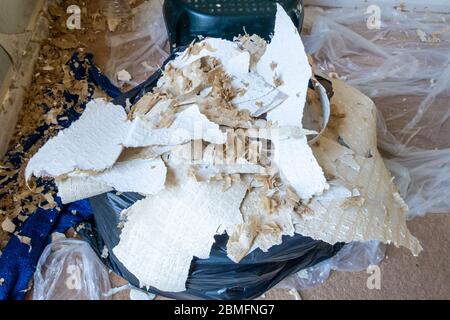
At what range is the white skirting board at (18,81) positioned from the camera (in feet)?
4.23

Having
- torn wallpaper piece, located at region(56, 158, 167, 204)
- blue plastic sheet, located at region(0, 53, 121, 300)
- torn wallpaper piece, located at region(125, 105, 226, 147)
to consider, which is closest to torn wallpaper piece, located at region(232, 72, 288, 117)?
torn wallpaper piece, located at region(125, 105, 226, 147)

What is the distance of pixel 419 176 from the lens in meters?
1.21

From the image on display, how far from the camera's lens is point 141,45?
1580 millimetres

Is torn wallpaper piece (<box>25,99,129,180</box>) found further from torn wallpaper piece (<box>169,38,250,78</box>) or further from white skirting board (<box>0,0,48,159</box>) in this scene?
white skirting board (<box>0,0,48,159</box>)

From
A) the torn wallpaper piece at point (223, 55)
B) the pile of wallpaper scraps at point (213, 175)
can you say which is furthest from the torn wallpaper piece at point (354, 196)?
the torn wallpaper piece at point (223, 55)

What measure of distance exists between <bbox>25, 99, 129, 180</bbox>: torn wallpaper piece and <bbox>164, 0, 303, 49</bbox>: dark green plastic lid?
1.59ft

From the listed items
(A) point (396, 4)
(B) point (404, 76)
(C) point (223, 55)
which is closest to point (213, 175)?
(C) point (223, 55)

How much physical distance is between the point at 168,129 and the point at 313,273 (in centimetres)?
50

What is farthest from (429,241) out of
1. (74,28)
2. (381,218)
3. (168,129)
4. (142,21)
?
(74,28)

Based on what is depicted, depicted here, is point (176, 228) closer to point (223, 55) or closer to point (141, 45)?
point (223, 55)

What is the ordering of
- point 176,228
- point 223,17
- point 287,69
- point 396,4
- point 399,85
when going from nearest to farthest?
1. point 176,228
2. point 287,69
3. point 223,17
4. point 399,85
5. point 396,4

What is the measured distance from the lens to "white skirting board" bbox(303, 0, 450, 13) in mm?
1809

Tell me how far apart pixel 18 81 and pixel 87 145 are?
665 mm

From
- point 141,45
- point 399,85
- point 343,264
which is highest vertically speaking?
point 141,45
